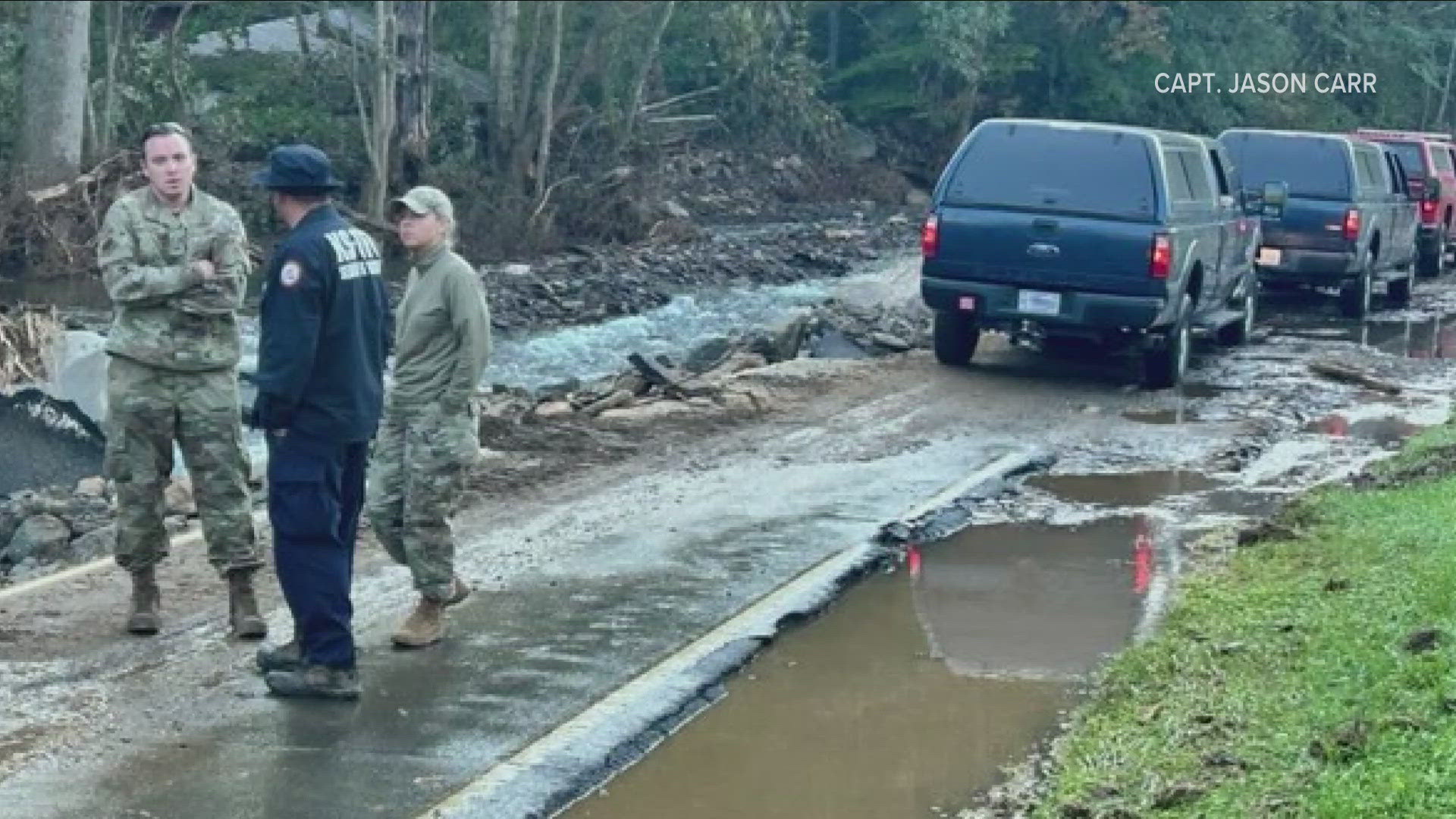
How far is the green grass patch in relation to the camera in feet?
20.1

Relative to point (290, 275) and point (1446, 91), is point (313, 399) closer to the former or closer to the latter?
point (290, 275)

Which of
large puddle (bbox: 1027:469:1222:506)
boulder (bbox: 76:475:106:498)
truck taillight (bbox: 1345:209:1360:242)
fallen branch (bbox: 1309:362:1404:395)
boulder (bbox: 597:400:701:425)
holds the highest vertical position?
truck taillight (bbox: 1345:209:1360:242)

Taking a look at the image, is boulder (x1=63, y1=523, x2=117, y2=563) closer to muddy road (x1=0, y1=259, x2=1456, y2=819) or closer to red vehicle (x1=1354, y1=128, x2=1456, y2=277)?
muddy road (x1=0, y1=259, x2=1456, y2=819)

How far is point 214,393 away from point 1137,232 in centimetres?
949

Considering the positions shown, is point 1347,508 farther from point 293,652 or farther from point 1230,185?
point 1230,185

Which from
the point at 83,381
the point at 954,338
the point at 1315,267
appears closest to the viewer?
the point at 83,381

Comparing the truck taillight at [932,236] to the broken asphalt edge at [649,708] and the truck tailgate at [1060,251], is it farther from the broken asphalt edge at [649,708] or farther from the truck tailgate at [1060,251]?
the broken asphalt edge at [649,708]

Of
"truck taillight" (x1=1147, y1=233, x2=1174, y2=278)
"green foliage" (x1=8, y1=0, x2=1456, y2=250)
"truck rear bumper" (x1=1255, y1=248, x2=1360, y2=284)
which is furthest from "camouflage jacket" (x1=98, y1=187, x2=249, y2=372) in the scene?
"green foliage" (x1=8, y1=0, x2=1456, y2=250)

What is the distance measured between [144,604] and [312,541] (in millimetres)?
1268

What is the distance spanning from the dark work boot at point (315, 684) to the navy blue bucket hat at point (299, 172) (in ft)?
5.23

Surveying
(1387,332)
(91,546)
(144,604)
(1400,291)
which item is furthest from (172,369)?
(1400,291)

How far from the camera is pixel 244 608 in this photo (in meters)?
8.55

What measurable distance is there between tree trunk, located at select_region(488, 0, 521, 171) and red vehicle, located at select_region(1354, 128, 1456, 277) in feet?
39.0

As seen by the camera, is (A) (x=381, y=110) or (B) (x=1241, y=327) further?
(A) (x=381, y=110)
